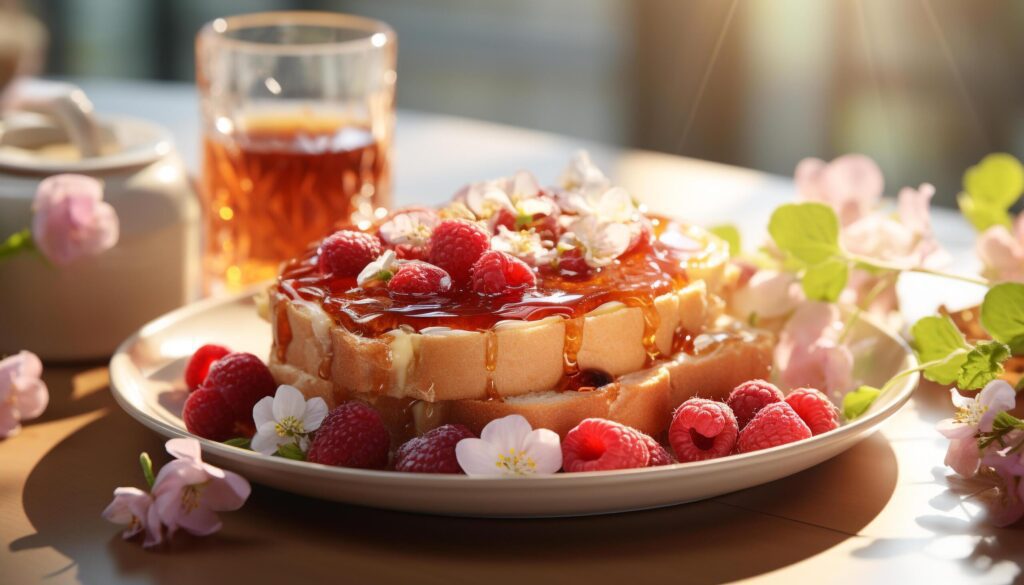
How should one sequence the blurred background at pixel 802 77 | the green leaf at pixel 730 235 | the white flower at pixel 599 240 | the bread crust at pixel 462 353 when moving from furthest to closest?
the blurred background at pixel 802 77 < the green leaf at pixel 730 235 < the white flower at pixel 599 240 < the bread crust at pixel 462 353

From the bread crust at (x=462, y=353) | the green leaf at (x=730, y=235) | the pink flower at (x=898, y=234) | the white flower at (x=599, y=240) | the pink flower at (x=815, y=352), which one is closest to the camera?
the bread crust at (x=462, y=353)

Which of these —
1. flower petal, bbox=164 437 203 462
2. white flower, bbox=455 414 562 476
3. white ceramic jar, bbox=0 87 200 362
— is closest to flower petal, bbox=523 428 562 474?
white flower, bbox=455 414 562 476

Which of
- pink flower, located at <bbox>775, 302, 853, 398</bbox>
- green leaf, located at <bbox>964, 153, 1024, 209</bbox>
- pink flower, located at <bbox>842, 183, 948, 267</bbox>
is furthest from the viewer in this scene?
green leaf, located at <bbox>964, 153, 1024, 209</bbox>

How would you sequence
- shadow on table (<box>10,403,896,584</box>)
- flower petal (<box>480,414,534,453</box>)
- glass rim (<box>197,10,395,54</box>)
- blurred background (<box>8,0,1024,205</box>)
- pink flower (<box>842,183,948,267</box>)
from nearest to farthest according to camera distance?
shadow on table (<box>10,403,896,584</box>)
flower petal (<box>480,414,534,453</box>)
pink flower (<box>842,183,948,267</box>)
glass rim (<box>197,10,395,54</box>)
blurred background (<box>8,0,1024,205</box>)


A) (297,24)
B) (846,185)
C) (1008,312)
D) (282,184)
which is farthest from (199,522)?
(297,24)

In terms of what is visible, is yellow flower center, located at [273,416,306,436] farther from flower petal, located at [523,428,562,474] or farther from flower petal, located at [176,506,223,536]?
flower petal, located at [523,428,562,474]

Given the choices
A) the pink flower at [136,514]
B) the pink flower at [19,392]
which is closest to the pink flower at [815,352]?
the pink flower at [136,514]

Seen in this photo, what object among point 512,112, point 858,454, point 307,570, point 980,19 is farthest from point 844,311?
point 512,112

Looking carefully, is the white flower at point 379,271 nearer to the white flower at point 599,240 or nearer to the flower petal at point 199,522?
the white flower at point 599,240
